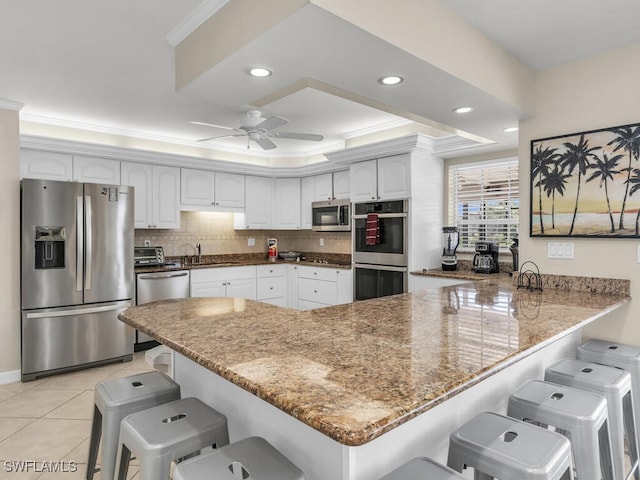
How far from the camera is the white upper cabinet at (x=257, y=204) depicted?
225 inches

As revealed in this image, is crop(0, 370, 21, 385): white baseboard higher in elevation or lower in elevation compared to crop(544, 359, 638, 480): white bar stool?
lower

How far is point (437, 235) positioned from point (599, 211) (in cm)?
212

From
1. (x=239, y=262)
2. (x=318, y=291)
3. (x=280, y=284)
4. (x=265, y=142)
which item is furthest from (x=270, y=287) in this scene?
(x=265, y=142)

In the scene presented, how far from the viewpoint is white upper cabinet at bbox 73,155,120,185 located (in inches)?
169

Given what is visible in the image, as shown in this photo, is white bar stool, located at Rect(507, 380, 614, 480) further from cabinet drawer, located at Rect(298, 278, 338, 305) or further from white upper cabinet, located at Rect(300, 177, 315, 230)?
white upper cabinet, located at Rect(300, 177, 315, 230)

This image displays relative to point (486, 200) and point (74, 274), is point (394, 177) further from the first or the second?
point (74, 274)

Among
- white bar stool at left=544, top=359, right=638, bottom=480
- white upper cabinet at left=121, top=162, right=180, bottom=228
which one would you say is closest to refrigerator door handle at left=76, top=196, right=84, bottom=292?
white upper cabinet at left=121, top=162, right=180, bottom=228

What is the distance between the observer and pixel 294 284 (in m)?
5.72

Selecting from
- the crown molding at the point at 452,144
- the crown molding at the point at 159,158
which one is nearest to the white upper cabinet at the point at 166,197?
the crown molding at the point at 159,158

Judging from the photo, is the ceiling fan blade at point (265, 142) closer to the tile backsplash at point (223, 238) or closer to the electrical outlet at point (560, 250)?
the electrical outlet at point (560, 250)

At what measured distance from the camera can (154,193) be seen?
4.81 m

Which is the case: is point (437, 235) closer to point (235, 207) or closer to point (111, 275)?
point (235, 207)

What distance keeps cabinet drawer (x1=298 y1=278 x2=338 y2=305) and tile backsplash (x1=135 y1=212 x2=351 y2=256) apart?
2.26 feet

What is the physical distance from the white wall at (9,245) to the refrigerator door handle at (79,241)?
0.46 meters
